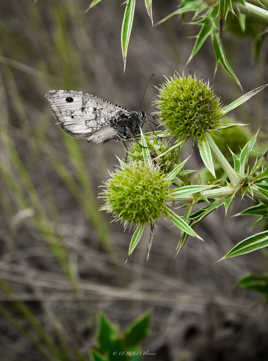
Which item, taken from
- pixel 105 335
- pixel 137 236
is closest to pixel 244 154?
pixel 137 236

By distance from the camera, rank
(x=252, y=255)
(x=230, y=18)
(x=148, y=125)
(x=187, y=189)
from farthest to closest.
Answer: (x=252, y=255) → (x=230, y=18) → (x=148, y=125) → (x=187, y=189)

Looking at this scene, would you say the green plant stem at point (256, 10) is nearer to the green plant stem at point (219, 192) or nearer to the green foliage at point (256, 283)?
the green plant stem at point (219, 192)

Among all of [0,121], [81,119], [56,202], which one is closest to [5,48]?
[0,121]

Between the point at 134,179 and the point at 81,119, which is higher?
the point at 81,119

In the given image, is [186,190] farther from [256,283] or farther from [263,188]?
[256,283]

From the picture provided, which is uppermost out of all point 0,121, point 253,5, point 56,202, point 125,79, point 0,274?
point 125,79

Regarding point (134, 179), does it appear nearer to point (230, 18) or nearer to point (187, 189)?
point (187, 189)

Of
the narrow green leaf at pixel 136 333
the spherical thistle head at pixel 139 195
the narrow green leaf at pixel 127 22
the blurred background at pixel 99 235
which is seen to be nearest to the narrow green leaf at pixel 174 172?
the spherical thistle head at pixel 139 195
